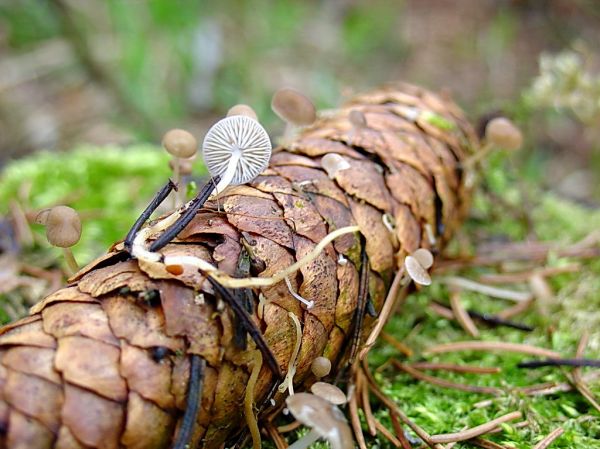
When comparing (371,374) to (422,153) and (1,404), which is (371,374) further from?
(1,404)

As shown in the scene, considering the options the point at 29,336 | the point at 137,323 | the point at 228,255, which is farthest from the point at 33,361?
the point at 228,255

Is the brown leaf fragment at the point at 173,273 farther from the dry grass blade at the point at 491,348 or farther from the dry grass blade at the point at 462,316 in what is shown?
the dry grass blade at the point at 462,316

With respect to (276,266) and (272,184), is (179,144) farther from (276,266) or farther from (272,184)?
(276,266)

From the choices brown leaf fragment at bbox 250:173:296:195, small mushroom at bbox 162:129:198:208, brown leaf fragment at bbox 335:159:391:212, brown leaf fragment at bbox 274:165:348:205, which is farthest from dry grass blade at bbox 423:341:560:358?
small mushroom at bbox 162:129:198:208

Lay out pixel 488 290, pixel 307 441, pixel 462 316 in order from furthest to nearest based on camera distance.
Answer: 1. pixel 488 290
2. pixel 462 316
3. pixel 307 441

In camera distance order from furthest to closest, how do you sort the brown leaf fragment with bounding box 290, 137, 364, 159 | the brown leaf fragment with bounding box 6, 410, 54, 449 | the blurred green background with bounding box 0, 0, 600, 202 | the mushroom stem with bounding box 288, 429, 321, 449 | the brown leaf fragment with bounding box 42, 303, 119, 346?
the blurred green background with bounding box 0, 0, 600, 202 → the brown leaf fragment with bounding box 290, 137, 364, 159 → the mushroom stem with bounding box 288, 429, 321, 449 → the brown leaf fragment with bounding box 42, 303, 119, 346 → the brown leaf fragment with bounding box 6, 410, 54, 449

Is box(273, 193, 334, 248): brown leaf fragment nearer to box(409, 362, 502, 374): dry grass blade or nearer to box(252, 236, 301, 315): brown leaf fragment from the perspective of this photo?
box(252, 236, 301, 315): brown leaf fragment

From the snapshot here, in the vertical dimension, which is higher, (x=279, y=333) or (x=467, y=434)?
(x=279, y=333)
